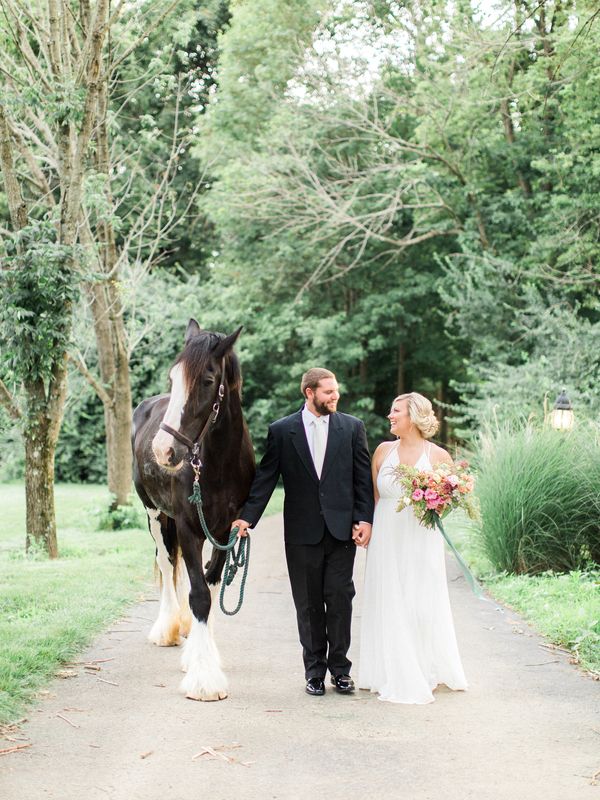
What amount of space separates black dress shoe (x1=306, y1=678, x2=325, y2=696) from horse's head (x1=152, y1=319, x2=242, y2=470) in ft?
5.52

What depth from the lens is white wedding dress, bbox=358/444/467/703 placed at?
19.1 feet

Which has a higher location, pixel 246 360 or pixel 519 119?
pixel 519 119

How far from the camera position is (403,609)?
5969mm

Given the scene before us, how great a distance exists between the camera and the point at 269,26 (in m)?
25.5

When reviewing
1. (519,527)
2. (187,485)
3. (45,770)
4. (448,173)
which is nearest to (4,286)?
(187,485)

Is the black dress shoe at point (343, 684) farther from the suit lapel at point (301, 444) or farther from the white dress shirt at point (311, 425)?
the white dress shirt at point (311, 425)

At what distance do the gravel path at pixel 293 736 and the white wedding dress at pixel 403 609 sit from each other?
5.6 inches

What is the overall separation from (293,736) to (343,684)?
1.00 m

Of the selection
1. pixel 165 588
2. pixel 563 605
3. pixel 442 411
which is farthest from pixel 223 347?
pixel 442 411

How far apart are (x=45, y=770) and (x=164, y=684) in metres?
1.71

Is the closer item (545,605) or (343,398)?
(545,605)

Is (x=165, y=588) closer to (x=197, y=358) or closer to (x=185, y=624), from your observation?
(x=185, y=624)

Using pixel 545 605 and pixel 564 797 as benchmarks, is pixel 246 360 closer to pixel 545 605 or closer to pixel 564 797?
pixel 545 605

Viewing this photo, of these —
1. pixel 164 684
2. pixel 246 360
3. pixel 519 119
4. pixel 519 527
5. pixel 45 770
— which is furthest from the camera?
pixel 246 360
